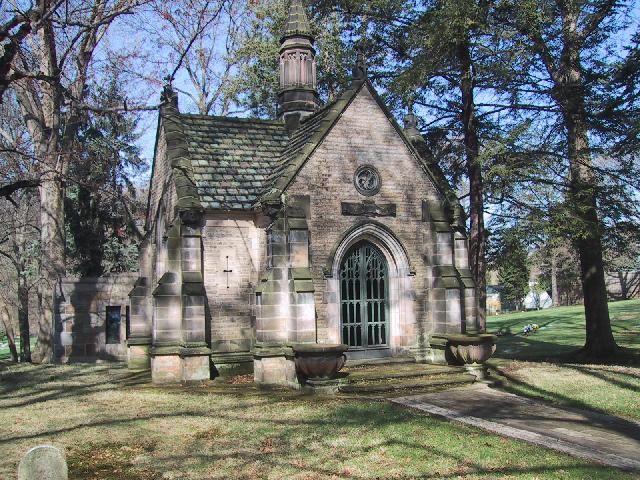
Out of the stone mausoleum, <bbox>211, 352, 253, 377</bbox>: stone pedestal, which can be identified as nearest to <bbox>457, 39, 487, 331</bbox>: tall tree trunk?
the stone mausoleum

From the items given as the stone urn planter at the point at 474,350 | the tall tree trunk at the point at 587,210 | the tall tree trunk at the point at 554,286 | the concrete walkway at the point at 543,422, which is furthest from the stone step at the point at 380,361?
the tall tree trunk at the point at 554,286

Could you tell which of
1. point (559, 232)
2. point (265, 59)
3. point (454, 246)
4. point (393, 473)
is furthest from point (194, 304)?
point (265, 59)

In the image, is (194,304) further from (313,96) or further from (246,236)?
(313,96)

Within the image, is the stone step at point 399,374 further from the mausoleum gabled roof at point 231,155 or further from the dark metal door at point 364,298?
the mausoleum gabled roof at point 231,155

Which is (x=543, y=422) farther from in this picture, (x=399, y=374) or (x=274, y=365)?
(x=274, y=365)

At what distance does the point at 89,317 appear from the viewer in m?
24.4

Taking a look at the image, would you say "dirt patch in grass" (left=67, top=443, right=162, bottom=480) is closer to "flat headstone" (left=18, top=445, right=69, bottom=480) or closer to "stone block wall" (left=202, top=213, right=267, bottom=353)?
"flat headstone" (left=18, top=445, right=69, bottom=480)

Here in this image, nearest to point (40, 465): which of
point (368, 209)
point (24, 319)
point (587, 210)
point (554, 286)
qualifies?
point (368, 209)

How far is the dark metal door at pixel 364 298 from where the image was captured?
1491 cm

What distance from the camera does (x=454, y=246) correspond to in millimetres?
16141

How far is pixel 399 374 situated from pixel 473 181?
7.40 m

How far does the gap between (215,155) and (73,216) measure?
14.6m

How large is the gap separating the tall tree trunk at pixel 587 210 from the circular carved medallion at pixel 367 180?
5.51m

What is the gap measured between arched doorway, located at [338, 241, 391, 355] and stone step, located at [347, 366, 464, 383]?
144 cm
